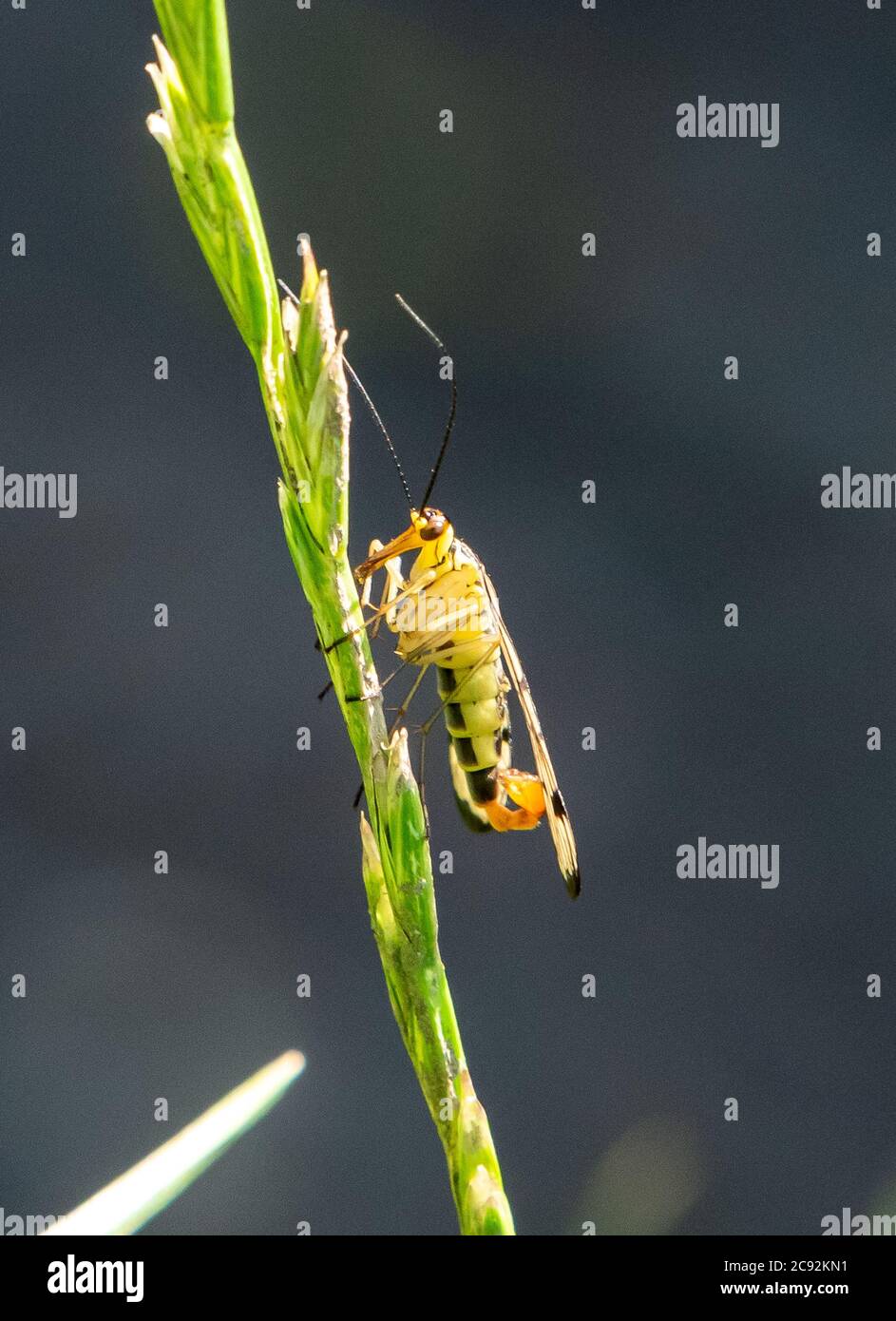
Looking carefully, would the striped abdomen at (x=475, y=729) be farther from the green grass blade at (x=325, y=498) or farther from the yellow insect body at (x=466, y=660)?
the green grass blade at (x=325, y=498)

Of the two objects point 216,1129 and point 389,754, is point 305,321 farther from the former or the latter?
point 216,1129

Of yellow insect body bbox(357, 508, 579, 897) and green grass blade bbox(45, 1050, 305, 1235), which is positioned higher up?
yellow insect body bbox(357, 508, 579, 897)

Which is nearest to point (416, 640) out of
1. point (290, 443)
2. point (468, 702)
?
point (468, 702)

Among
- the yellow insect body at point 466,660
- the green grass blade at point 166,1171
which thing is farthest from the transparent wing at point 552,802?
the green grass blade at point 166,1171

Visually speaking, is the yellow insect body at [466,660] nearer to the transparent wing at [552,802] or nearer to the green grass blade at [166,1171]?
the transparent wing at [552,802]

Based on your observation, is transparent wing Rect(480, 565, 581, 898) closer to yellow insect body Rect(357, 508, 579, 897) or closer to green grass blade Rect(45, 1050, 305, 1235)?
yellow insect body Rect(357, 508, 579, 897)

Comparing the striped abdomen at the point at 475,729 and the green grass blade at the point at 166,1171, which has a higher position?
the striped abdomen at the point at 475,729

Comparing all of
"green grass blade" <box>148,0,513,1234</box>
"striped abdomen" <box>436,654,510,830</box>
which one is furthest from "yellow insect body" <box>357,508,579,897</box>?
"green grass blade" <box>148,0,513,1234</box>

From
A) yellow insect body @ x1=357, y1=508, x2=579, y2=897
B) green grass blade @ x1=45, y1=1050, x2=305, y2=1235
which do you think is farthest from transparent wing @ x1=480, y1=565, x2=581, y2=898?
green grass blade @ x1=45, y1=1050, x2=305, y2=1235

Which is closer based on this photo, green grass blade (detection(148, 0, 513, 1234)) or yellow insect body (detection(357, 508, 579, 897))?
green grass blade (detection(148, 0, 513, 1234))

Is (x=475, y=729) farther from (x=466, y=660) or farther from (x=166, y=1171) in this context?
(x=166, y=1171)

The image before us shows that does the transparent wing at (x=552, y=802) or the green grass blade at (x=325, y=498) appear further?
the transparent wing at (x=552, y=802)
